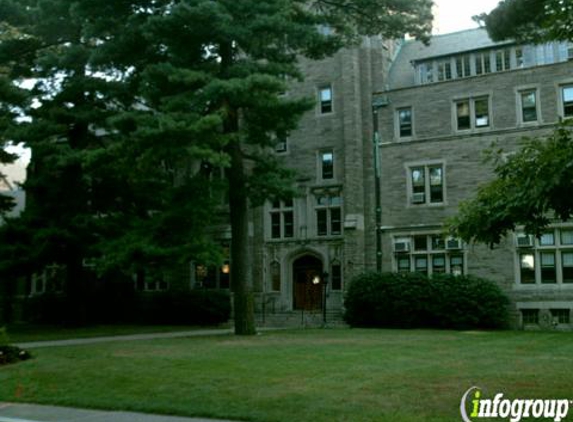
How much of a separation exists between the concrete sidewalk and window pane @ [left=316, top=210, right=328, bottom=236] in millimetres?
24562

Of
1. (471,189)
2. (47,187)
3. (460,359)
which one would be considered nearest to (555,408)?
(460,359)

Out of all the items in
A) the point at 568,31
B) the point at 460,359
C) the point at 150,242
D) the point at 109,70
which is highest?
the point at 109,70

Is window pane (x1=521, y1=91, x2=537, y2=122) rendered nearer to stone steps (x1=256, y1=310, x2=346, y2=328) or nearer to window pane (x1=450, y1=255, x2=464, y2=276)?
window pane (x1=450, y1=255, x2=464, y2=276)

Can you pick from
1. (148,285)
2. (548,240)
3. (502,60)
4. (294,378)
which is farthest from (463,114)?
(294,378)

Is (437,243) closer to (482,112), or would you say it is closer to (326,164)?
(482,112)

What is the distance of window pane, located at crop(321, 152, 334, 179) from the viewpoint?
3369 centimetres

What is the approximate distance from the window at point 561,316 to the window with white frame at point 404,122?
9982 mm

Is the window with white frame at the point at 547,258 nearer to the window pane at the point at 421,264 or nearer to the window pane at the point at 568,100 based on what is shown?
the window pane at the point at 421,264

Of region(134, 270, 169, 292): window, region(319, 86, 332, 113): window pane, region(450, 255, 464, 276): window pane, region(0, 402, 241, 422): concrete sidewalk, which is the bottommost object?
region(0, 402, 241, 422): concrete sidewalk

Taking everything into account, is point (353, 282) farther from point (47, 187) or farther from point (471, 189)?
point (47, 187)

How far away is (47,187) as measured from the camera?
1141 inches

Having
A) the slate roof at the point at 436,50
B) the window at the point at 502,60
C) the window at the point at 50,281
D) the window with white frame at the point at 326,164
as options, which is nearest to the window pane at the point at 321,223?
the window with white frame at the point at 326,164

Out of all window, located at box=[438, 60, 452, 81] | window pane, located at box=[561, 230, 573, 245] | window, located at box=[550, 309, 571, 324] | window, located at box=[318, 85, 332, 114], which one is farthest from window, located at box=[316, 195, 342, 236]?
window, located at box=[550, 309, 571, 324]

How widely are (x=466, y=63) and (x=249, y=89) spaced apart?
663 inches
